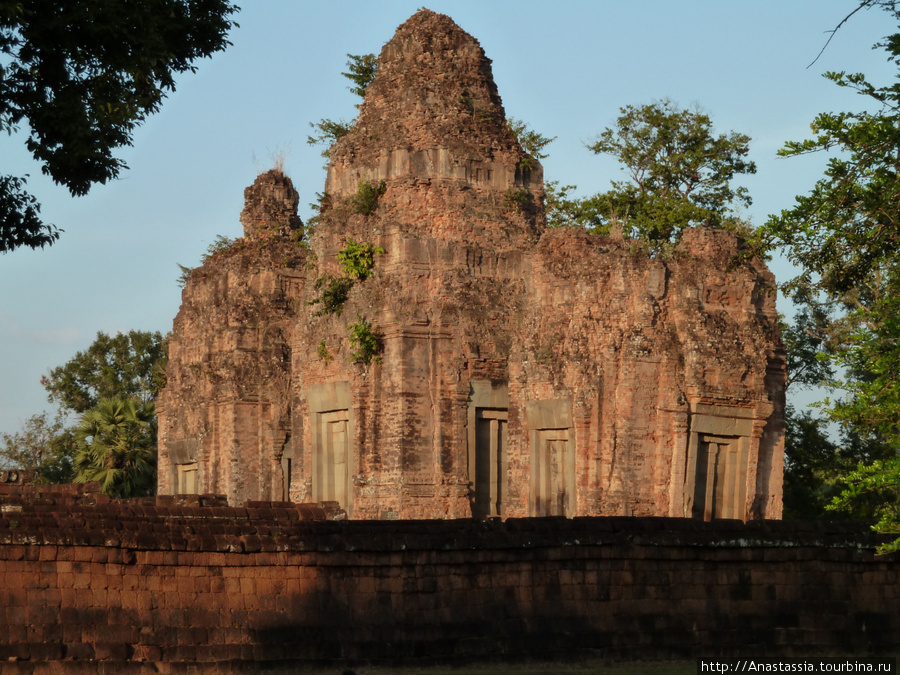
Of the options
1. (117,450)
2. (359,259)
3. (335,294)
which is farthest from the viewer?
(117,450)

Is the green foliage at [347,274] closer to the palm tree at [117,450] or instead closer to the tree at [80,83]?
the tree at [80,83]

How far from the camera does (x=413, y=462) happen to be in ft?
77.2

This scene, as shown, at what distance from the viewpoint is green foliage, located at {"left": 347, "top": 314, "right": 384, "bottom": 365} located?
78.6 ft

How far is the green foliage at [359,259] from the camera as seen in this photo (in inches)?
966

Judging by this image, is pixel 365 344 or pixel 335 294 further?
pixel 335 294

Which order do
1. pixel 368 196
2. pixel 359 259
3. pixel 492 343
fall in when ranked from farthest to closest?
pixel 368 196 → pixel 359 259 → pixel 492 343

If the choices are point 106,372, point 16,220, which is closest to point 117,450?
point 106,372

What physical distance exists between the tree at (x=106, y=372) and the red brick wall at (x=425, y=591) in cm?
3131

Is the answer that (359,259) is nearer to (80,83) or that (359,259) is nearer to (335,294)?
(335,294)

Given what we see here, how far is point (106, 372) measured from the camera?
151 feet

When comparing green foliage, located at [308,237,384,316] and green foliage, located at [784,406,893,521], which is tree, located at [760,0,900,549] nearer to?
green foliage, located at [308,237,384,316]

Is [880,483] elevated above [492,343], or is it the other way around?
[492,343]

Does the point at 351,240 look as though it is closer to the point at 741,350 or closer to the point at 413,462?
the point at 413,462

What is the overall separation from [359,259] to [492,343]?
103 inches
